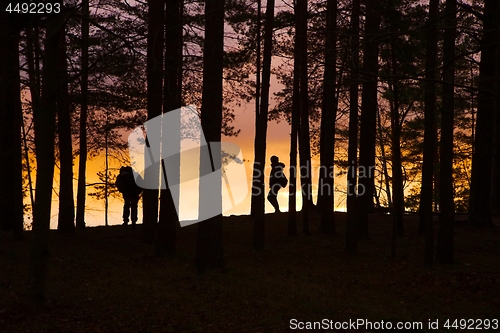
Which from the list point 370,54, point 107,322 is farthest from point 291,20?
point 107,322

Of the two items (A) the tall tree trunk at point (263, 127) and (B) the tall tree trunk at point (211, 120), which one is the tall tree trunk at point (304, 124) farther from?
(B) the tall tree trunk at point (211, 120)

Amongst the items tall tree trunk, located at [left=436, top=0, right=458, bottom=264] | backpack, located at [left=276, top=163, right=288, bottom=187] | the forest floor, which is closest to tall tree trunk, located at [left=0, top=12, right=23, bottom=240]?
the forest floor

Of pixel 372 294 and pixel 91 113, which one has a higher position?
pixel 91 113

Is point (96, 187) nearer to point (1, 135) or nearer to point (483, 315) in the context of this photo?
point (1, 135)

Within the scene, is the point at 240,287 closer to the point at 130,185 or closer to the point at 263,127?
the point at 263,127

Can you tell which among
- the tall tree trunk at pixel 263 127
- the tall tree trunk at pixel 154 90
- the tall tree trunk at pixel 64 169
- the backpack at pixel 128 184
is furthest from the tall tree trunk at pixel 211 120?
the backpack at pixel 128 184

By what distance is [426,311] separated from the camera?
896 cm

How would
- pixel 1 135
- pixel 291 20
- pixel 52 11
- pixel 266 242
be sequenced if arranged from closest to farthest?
1. pixel 52 11
2. pixel 1 135
3. pixel 266 242
4. pixel 291 20

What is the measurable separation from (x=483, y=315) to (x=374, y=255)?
6390 mm

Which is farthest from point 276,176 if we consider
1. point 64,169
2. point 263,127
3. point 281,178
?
point 64,169

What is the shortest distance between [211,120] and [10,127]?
8.96 metres

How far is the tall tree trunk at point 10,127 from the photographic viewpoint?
32.5ft

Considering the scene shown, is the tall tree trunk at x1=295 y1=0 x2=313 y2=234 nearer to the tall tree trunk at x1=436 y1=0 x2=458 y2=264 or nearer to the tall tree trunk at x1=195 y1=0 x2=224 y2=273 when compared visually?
the tall tree trunk at x1=436 y1=0 x2=458 y2=264

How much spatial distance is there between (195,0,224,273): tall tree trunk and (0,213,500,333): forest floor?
0.46 meters
